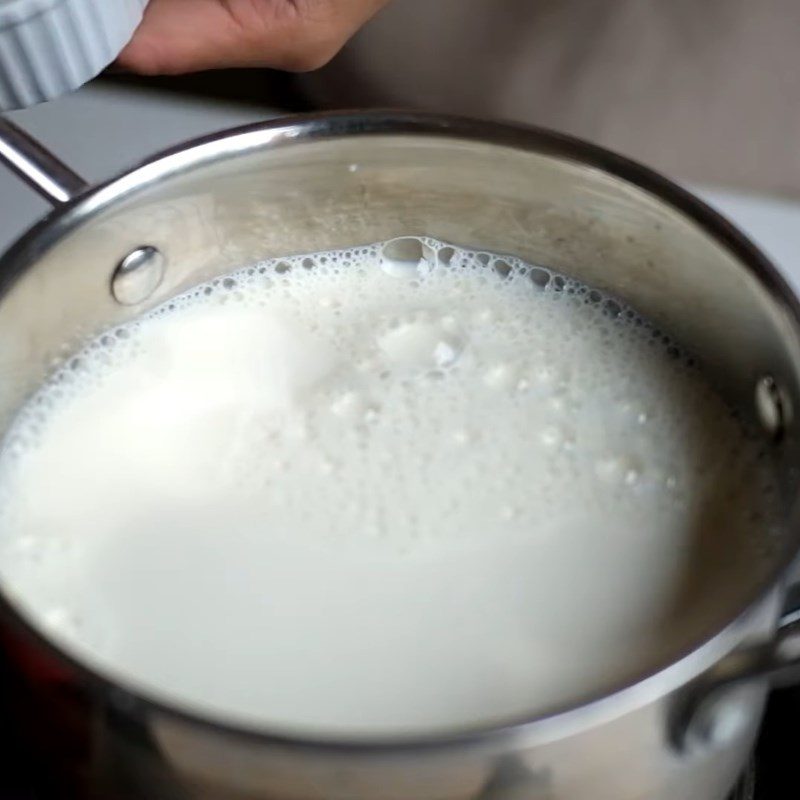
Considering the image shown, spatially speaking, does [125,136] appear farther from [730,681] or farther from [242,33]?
[730,681]

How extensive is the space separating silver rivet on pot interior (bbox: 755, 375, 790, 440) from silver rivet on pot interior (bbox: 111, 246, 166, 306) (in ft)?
0.81

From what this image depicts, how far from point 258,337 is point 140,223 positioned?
7 cm

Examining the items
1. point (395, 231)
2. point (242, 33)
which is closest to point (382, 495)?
point (395, 231)

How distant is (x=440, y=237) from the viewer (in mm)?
566

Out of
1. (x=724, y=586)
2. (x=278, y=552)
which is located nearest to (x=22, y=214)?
(x=278, y=552)

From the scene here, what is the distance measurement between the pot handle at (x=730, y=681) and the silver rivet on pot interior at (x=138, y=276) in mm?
293

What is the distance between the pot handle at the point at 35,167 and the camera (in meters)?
0.48

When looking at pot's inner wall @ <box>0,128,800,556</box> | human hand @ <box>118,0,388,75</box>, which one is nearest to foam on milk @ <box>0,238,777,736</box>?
pot's inner wall @ <box>0,128,800,556</box>

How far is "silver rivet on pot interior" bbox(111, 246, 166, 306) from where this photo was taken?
52 centimetres

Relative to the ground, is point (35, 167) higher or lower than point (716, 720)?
higher

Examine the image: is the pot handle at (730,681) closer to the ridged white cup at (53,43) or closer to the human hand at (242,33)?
the ridged white cup at (53,43)

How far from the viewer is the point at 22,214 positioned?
0.68 m

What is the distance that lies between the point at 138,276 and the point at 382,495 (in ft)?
0.49

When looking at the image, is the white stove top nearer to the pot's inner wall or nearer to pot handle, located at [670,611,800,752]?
the pot's inner wall
